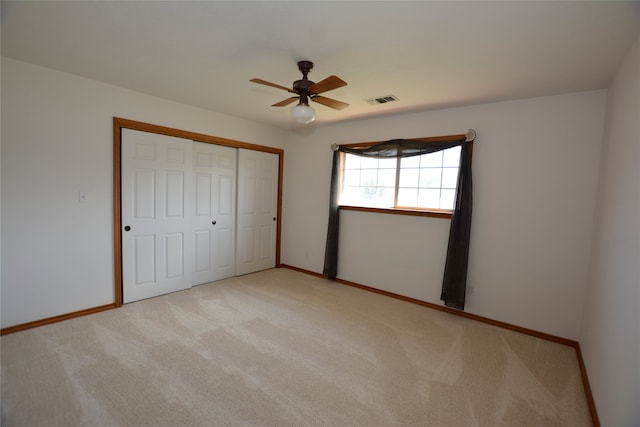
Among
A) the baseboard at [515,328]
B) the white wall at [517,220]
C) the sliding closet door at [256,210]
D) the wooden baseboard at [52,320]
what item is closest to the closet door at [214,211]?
the sliding closet door at [256,210]

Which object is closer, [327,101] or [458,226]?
[327,101]

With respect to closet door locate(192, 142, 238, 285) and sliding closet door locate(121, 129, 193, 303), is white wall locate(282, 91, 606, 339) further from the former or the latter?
sliding closet door locate(121, 129, 193, 303)

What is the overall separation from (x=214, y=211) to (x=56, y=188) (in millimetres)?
1726

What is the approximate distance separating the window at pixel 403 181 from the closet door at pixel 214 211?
1705 mm

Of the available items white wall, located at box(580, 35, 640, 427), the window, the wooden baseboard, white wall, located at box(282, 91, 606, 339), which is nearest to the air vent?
white wall, located at box(282, 91, 606, 339)

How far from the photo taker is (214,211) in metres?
4.17

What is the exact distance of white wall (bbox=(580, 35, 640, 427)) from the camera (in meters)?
1.48

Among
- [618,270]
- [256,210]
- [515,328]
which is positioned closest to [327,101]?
[618,270]

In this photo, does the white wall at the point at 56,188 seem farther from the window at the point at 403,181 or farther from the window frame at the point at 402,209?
the window at the point at 403,181

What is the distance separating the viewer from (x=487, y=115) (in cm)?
319

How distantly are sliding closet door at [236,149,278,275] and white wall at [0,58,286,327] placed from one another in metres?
1.54

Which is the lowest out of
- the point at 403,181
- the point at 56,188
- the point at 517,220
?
the point at 517,220

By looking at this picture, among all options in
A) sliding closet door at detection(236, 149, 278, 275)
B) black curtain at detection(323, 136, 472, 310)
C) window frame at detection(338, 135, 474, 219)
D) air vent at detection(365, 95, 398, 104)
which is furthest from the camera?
sliding closet door at detection(236, 149, 278, 275)

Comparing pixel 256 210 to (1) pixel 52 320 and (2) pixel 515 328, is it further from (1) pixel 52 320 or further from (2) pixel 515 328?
(2) pixel 515 328
